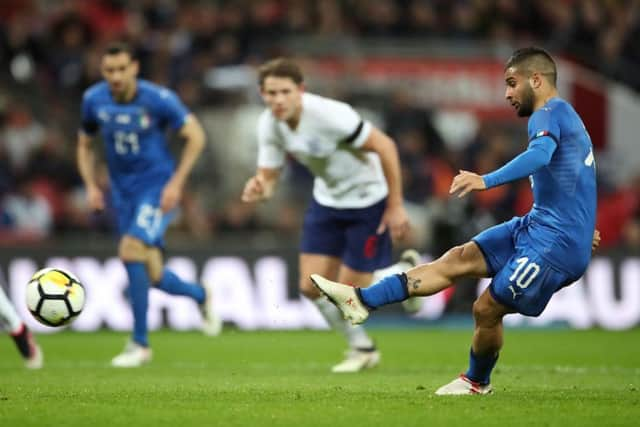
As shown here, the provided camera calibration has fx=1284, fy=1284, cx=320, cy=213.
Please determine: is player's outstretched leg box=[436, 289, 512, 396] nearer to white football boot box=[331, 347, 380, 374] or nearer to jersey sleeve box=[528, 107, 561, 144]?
jersey sleeve box=[528, 107, 561, 144]

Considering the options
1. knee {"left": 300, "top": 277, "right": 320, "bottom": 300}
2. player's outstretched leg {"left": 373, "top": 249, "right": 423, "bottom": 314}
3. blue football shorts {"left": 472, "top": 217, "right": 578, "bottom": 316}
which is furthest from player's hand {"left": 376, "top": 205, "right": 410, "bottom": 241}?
blue football shorts {"left": 472, "top": 217, "right": 578, "bottom": 316}

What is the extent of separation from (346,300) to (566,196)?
140 centimetres

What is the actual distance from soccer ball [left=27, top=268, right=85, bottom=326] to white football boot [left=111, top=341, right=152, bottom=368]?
5.16ft

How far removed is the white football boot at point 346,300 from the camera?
7500 mm

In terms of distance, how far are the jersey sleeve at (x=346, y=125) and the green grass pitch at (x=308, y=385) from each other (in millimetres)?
1809

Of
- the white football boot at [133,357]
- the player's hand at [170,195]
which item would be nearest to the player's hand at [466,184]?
the player's hand at [170,195]

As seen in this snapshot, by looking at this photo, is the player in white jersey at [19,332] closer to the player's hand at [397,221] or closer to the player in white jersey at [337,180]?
the player in white jersey at [337,180]

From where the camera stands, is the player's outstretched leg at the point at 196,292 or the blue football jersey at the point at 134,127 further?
the player's outstretched leg at the point at 196,292

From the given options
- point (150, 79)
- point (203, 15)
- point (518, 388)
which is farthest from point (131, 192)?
point (203, 15)

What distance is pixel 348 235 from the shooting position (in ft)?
33.5

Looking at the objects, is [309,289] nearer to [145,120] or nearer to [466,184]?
[145,120]

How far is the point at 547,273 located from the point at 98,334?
29.0ft

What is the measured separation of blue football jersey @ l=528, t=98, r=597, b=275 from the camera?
729 centimetres

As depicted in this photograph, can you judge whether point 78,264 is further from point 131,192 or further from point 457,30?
point 457,30
